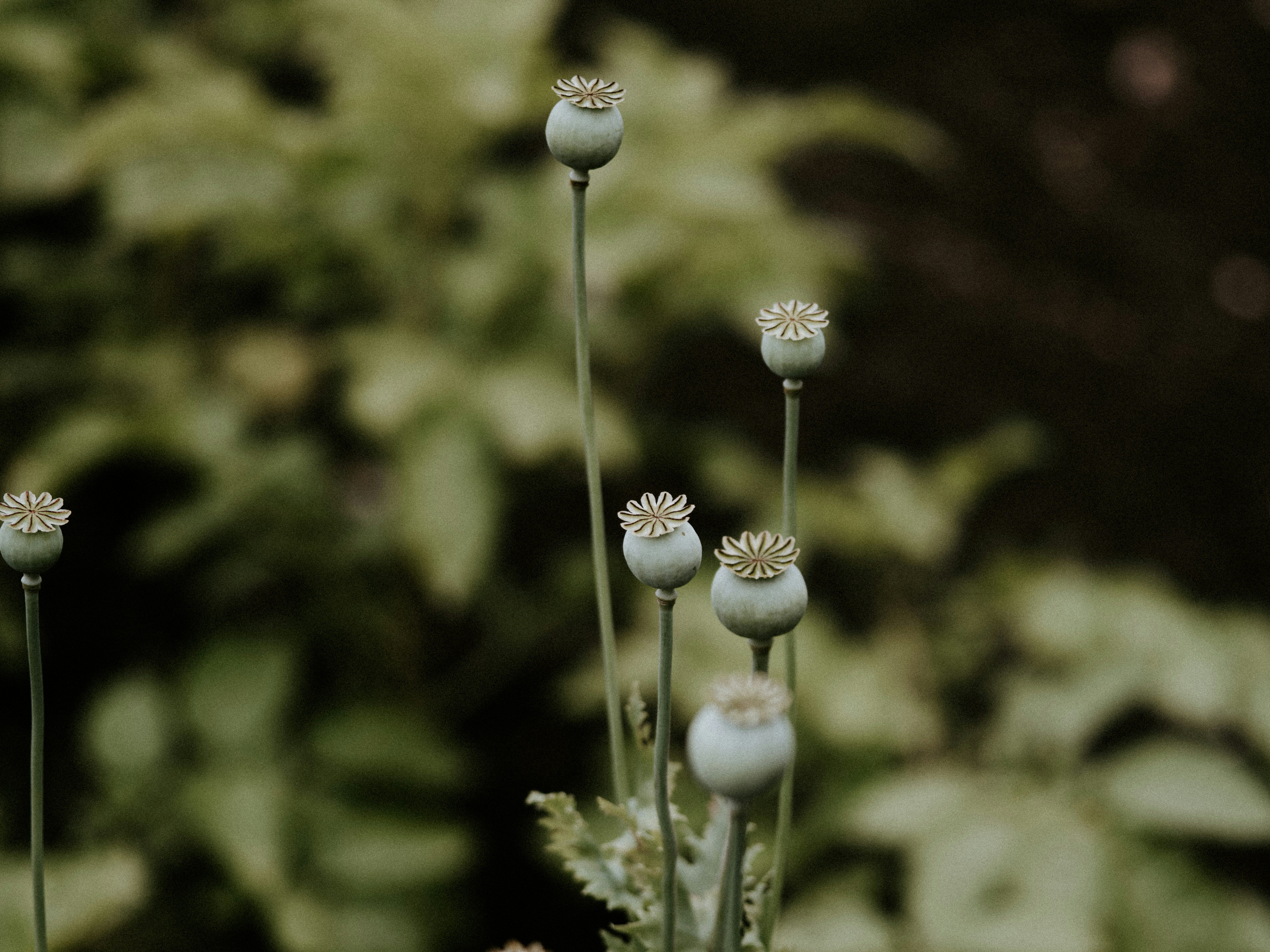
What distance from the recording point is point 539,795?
441 millimetres

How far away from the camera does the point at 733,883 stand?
0.36 m

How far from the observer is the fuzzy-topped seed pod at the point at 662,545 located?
0.37 meters

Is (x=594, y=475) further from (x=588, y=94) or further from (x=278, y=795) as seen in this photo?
(x=278, y=795)

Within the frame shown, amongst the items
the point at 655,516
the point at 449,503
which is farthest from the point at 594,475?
the point at 449,503

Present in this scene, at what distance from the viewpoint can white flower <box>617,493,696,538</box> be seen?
1.22 feet

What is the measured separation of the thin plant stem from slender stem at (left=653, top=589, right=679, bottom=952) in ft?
0.16

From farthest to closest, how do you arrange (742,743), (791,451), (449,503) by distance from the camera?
(449,503) < (791,451) < (742,743)

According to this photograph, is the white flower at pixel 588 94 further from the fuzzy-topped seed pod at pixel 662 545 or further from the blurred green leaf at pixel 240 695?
the blurred green leaf at pixel 240 695

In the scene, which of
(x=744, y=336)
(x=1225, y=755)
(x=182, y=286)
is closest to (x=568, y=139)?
(x=1225, y=755)

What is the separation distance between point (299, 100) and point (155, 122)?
3.46 ft

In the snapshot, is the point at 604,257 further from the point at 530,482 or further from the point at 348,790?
the point at 348,790

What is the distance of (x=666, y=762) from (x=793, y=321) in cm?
16

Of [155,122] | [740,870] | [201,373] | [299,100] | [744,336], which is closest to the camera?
[740,870]

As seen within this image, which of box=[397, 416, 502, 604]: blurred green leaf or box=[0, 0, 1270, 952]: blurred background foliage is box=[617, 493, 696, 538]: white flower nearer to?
box=[0, 0, 1270, 952]: blurred background foliage
